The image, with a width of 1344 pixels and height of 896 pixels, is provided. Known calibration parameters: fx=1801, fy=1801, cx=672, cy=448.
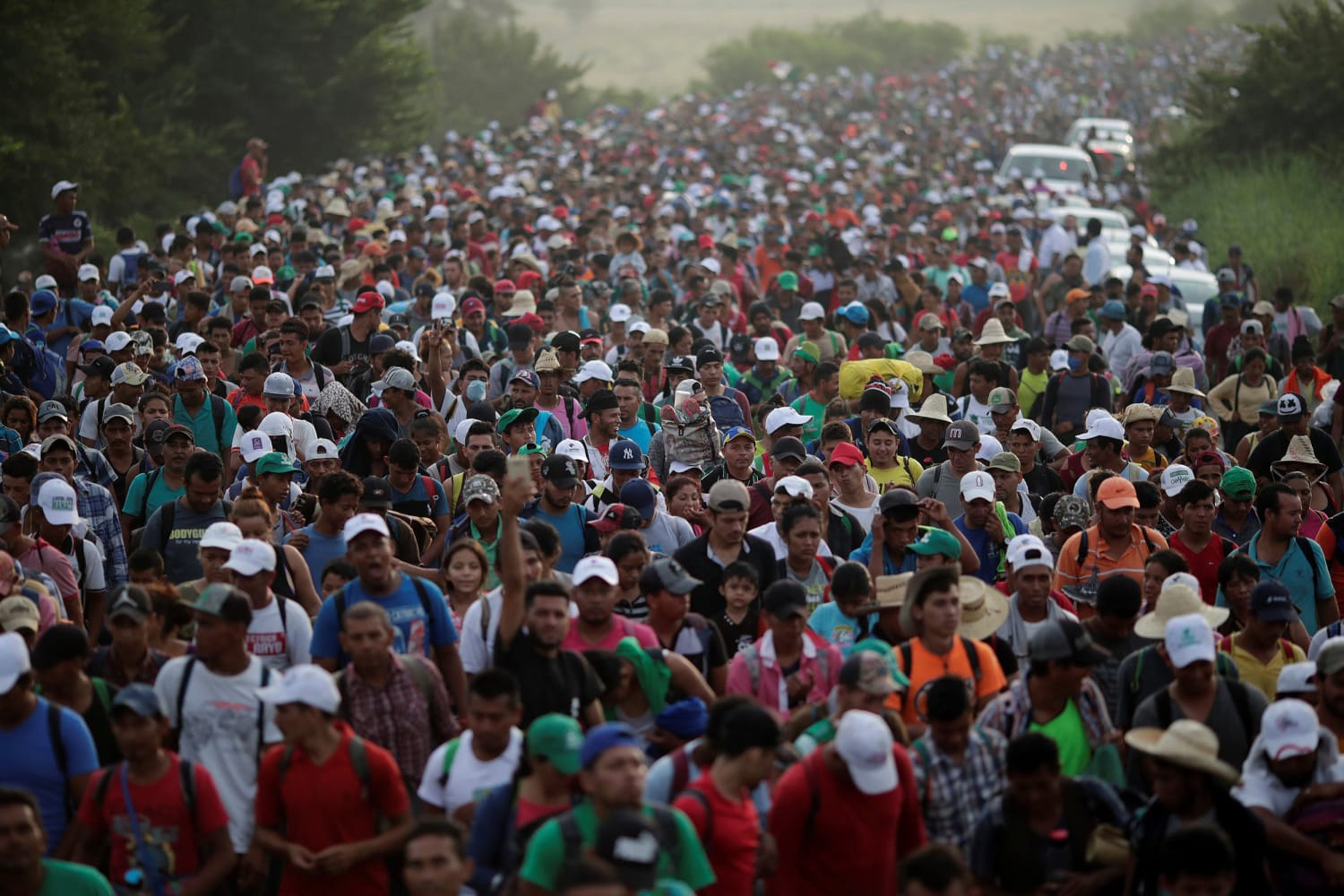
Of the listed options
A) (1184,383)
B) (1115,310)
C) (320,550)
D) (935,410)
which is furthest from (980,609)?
(1115,310)

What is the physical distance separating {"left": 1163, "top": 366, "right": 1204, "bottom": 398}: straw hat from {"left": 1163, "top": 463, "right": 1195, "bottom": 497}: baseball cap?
3.05 metres

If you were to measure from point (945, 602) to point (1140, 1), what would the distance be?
347 ft

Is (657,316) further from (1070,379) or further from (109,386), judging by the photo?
(109,386)

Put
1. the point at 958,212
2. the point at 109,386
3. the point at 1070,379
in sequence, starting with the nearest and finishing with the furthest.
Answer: the point at 109,386 < the point at 1070,379 < the point at 958,212

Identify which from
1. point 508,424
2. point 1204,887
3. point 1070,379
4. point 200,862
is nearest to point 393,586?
point 200,862

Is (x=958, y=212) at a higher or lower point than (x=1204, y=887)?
lower

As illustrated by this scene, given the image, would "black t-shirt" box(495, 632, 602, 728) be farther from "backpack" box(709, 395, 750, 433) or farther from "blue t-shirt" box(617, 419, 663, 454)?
"backpack" box(709, 395, 750, 433)

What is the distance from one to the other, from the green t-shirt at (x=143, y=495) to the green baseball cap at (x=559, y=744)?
16.8 feet

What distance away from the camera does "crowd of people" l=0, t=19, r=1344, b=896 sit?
237 inches

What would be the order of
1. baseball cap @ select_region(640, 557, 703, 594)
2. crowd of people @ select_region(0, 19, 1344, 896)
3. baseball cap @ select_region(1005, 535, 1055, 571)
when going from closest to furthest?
crowd of people @ select_region(0, 19, 1344, 896), baseball cap @ select_region(640, 557, 703, 594), baseball cap @ select_region(1005, 535, 1055, 571)

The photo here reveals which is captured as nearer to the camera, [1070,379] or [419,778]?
[419,778]

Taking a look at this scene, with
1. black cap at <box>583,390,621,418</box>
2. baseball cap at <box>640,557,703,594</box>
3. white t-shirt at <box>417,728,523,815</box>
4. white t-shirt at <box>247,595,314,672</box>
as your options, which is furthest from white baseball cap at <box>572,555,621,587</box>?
black cap at <box>583,390,621,418</box>

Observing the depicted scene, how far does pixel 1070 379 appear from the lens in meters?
14.2

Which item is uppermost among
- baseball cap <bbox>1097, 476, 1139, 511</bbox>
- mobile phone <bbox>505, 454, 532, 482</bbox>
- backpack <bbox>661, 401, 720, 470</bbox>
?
mobile phone <bbox>505, 454, 532, 482</bbox>
